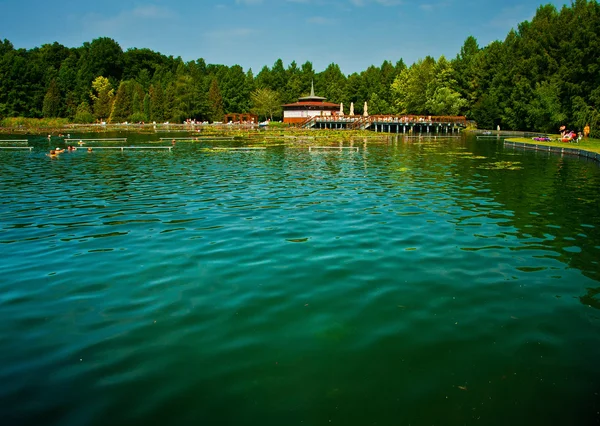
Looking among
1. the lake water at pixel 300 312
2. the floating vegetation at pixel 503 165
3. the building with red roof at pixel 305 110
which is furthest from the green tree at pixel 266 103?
the lake water at pixel 300 312

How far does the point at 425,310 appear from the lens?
861cm

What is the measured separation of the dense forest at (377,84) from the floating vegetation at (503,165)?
2690 cm

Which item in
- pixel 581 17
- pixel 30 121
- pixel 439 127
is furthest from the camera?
pixel 30 121

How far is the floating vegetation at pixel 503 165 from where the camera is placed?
3027cm

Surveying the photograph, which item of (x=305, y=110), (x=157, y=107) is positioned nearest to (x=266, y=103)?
(x=305, y=110)

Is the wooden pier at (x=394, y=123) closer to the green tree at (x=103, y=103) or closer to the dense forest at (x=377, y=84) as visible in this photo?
the dense forest at (x=377, y=84)

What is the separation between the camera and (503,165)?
104 ft

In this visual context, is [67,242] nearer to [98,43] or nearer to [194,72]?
[194,72]

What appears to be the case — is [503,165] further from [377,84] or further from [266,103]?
[266,103]

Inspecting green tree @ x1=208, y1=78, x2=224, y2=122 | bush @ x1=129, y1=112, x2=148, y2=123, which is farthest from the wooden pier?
bush @ x1=129, y1=112, x2=148, y2=123

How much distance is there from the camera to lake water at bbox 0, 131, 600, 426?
591 centimetres

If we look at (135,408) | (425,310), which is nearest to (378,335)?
(425,310)

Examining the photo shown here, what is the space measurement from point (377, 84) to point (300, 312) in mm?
107034

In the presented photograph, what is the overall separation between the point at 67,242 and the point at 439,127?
83.2m
